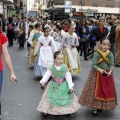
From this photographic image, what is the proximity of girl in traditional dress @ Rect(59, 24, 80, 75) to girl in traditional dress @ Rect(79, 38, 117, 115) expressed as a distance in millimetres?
3446

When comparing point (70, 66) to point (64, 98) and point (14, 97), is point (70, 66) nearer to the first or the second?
point (14, 97)

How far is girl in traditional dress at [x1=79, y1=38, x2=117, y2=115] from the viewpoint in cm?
608

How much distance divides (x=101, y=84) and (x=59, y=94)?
0.86m

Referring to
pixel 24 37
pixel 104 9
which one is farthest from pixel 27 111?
pixel 104 9

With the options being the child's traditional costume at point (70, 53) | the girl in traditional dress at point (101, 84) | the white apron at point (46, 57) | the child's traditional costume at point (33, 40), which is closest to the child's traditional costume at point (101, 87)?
the girl in traditional dress at point (101, 84)

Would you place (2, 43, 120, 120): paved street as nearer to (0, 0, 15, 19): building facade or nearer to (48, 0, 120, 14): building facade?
(0, 0, 15, 19): building facade

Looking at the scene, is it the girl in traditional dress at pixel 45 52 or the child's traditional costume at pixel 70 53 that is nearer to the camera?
the girl in traditional dress at pixel 45 52

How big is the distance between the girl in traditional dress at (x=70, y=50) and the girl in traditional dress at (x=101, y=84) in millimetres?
3446

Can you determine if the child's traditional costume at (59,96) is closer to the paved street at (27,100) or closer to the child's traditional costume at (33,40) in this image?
the paved street at (27,100)

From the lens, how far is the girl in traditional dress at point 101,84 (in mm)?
6081

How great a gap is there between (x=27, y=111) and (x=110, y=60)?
1851mm

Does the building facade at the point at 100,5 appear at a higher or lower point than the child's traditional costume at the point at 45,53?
higher

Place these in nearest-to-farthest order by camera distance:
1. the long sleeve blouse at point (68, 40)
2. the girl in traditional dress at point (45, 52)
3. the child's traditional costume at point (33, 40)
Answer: the girl in traditional dress at point (45, 52), the long sleeve blouse at point (68, 40), the child's traditional costume at point (33, 40)

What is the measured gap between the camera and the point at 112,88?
6.12 metres
